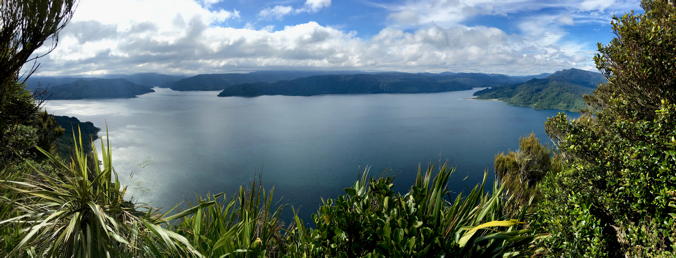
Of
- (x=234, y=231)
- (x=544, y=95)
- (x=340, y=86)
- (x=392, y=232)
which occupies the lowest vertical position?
(x=544, y=95)

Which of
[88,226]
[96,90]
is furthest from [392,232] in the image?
[96,90]

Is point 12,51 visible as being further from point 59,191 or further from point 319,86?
point 319,86

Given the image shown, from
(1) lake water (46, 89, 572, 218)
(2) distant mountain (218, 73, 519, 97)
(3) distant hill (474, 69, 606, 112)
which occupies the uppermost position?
(2) distant mountain (218, 73, 519, 97)

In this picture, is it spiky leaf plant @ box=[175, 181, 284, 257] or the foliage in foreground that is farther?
spiky leaf plant @ box=[175, 181, 284, 257]

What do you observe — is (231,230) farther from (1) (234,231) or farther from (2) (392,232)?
(2) (392,232)

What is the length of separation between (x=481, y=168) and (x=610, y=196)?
33.4m

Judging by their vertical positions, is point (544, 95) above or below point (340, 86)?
below

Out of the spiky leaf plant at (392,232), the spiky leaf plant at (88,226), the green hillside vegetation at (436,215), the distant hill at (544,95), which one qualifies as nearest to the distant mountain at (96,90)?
the distant hill at (544,95)

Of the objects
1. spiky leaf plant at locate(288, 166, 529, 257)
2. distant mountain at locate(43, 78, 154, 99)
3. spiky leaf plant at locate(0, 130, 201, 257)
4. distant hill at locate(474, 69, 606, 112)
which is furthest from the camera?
distant mountain at locate(43, 78, 154, 99)

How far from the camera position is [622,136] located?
299 cm

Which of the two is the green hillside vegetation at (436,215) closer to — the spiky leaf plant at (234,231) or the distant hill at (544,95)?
the spiky leaf plant at (234,231)

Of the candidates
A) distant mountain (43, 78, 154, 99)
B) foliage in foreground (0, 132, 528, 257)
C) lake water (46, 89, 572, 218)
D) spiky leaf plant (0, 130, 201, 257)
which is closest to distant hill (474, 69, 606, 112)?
lake water (46, 89, 572, 218)

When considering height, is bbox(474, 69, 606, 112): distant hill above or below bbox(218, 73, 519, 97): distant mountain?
below

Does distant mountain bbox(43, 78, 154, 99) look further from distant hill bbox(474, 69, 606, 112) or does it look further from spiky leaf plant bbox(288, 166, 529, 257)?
spiky leaf plant bbox(288, 166, 529, 257)
